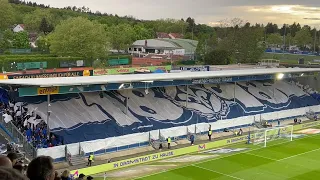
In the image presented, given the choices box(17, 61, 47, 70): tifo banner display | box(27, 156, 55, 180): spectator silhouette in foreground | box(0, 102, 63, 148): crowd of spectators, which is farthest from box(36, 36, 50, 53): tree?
box(27, 156, 55, 180): spectator silhouette in foreground

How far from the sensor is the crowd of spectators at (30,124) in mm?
26812

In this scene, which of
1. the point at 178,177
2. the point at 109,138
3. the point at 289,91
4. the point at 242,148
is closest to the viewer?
the point at 178,177

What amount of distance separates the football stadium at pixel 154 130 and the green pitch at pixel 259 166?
0.22 ft

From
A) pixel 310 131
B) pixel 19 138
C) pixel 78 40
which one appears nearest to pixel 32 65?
pixel 78 40

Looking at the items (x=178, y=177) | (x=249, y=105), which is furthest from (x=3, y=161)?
(x=249, y=105)

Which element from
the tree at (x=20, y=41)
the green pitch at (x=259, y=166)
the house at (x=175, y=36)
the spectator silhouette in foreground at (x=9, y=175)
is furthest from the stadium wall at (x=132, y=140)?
the house at (x=175, y=36)

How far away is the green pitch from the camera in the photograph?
2558cm

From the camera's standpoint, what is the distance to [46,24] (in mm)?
106312

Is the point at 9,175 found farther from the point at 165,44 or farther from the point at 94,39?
the point at 165,44

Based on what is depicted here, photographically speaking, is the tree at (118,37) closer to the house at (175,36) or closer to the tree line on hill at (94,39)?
the tree line on hill at (94,39)

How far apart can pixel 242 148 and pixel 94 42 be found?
119ft

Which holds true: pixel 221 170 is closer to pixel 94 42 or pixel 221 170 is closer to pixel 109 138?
pixel 109 138

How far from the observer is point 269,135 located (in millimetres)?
35844

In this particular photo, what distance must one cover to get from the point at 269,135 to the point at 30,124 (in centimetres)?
1990
